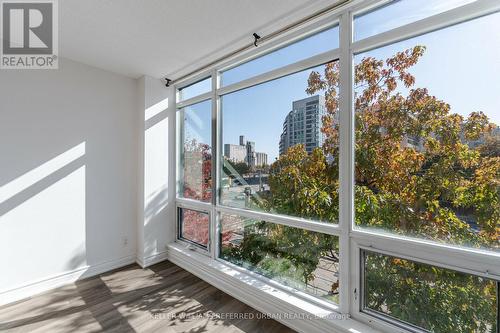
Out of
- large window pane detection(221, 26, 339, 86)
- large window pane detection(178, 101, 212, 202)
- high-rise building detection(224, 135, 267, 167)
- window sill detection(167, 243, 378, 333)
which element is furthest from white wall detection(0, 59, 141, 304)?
large window pane detection(221, 26, 339, 86)

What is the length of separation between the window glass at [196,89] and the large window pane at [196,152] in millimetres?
150

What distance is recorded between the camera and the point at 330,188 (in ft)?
6.56

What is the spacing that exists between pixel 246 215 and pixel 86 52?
97.0 inches

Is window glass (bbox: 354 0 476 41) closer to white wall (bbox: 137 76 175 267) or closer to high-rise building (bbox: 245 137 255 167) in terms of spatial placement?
high-rise building (bbox: 245 137 255 167)

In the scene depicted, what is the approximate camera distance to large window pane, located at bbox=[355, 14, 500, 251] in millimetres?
1386

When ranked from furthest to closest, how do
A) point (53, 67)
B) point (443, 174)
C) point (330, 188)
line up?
point (53, 67) < point (330, 188) < point (443, 174)

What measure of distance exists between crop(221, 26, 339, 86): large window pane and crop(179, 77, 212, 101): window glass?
1.16ft

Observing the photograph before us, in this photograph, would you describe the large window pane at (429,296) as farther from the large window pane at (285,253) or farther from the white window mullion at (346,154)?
the large window pane at (285,253)

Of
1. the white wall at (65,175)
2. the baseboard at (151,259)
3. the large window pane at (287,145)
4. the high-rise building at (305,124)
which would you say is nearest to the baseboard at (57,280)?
the white wall at (65,175)

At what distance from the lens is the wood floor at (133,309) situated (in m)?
2.04

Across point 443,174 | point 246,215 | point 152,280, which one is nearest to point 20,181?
point 152,280

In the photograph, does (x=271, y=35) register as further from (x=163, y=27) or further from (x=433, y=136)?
Answer: (x=433, y=136)

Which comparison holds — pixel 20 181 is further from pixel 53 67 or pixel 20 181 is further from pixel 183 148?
pixel 183 148

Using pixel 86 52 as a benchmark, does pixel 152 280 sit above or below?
below
